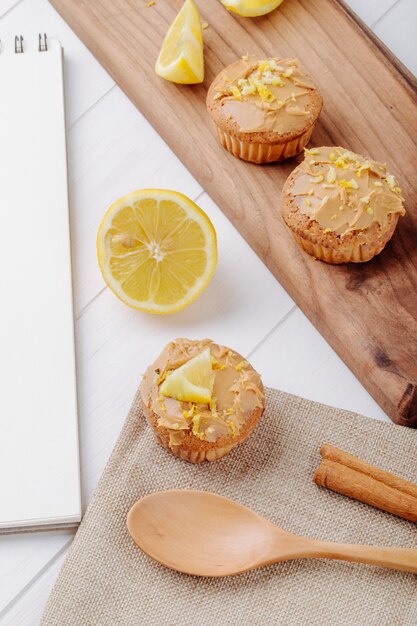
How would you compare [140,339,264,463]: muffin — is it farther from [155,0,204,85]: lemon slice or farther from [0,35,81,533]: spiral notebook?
[155,0,204,85]: lemon slice

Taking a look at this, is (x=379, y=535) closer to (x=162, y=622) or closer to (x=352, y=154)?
(x=162, y=622)

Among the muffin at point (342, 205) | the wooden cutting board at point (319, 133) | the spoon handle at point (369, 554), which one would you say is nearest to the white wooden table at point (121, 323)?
the wooden cutting board at point (319, 133)

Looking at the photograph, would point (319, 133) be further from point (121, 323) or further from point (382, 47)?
point (121, 323)

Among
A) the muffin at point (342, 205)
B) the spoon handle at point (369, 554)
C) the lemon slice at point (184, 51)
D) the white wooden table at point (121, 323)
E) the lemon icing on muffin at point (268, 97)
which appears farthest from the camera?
the lemon slice at point (184, 51)

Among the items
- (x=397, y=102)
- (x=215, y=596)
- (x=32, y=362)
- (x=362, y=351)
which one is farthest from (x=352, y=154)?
(x=215, y=596)

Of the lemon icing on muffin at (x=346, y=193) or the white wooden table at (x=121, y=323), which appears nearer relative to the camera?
the white wooden table at (x=121, y=323)

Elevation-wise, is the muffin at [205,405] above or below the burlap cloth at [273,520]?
above

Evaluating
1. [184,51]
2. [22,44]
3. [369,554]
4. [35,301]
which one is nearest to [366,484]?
[369,554]

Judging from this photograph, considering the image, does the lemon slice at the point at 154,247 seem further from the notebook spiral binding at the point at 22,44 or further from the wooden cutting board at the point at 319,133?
the notebook spiral binding at the point at 22,44
